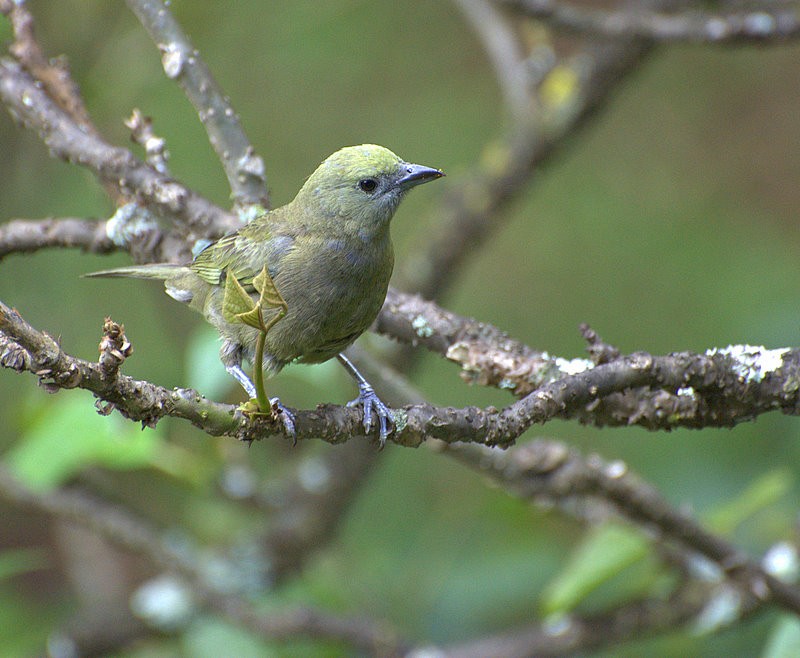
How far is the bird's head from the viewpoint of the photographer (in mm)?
2982

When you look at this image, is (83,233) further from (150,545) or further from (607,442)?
(607,442)

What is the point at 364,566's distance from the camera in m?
4.69

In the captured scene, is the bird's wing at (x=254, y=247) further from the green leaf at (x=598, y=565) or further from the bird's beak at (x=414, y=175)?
the green leaf at (x=598, y=565)

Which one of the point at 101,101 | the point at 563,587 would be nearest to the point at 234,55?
the point at 101,101

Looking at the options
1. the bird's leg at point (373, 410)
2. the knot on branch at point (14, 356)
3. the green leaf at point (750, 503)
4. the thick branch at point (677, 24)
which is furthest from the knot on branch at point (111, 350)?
the thick branch at point (677, 24)

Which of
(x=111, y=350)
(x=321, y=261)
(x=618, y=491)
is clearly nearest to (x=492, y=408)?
(x=111, y=350)

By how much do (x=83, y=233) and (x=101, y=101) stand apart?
2.30 m

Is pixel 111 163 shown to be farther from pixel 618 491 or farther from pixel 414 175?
pixel 618 491

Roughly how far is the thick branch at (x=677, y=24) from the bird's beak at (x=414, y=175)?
1638mm

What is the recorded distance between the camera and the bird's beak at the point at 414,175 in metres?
2.95

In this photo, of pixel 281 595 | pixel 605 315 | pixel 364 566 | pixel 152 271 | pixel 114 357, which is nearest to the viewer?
pixel 114 357

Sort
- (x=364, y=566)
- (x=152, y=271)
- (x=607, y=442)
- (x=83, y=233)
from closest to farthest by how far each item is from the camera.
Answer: (x=83, y=233) < (x=152, y=271) < (x=364, y=566) < (x=607, y=442)

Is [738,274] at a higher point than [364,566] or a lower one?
higher

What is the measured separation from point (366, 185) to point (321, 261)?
0.37m
